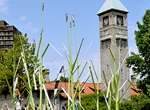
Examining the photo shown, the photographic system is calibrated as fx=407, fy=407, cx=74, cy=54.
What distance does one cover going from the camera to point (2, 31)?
337 ft

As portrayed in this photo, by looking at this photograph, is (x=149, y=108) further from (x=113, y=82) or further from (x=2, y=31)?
(x=2, y=31)

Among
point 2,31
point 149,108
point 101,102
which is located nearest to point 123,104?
point 101,102

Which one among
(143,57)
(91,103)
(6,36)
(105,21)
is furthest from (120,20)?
(6,36)

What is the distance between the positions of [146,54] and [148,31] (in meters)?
1.44

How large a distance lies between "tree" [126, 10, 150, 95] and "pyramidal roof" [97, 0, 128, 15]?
32.7 m

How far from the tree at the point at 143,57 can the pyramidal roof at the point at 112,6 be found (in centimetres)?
3269

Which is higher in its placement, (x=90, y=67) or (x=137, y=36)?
(x=137, y=36)

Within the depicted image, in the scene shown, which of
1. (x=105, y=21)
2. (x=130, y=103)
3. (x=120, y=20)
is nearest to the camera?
(x=130, y=103)

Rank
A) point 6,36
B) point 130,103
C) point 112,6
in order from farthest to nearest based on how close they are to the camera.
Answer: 1. point 6,36
2. point 112,6
3. point 130,103

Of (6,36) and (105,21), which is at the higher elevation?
(6,36)

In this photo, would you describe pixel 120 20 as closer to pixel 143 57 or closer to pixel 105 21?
pixel 105 21

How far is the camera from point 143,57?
23.8 meters

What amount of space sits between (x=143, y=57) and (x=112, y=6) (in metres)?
33.6

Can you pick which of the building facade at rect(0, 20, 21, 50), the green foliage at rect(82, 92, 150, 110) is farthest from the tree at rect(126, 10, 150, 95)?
the building facade at rect(0, 20, 21, 50)
